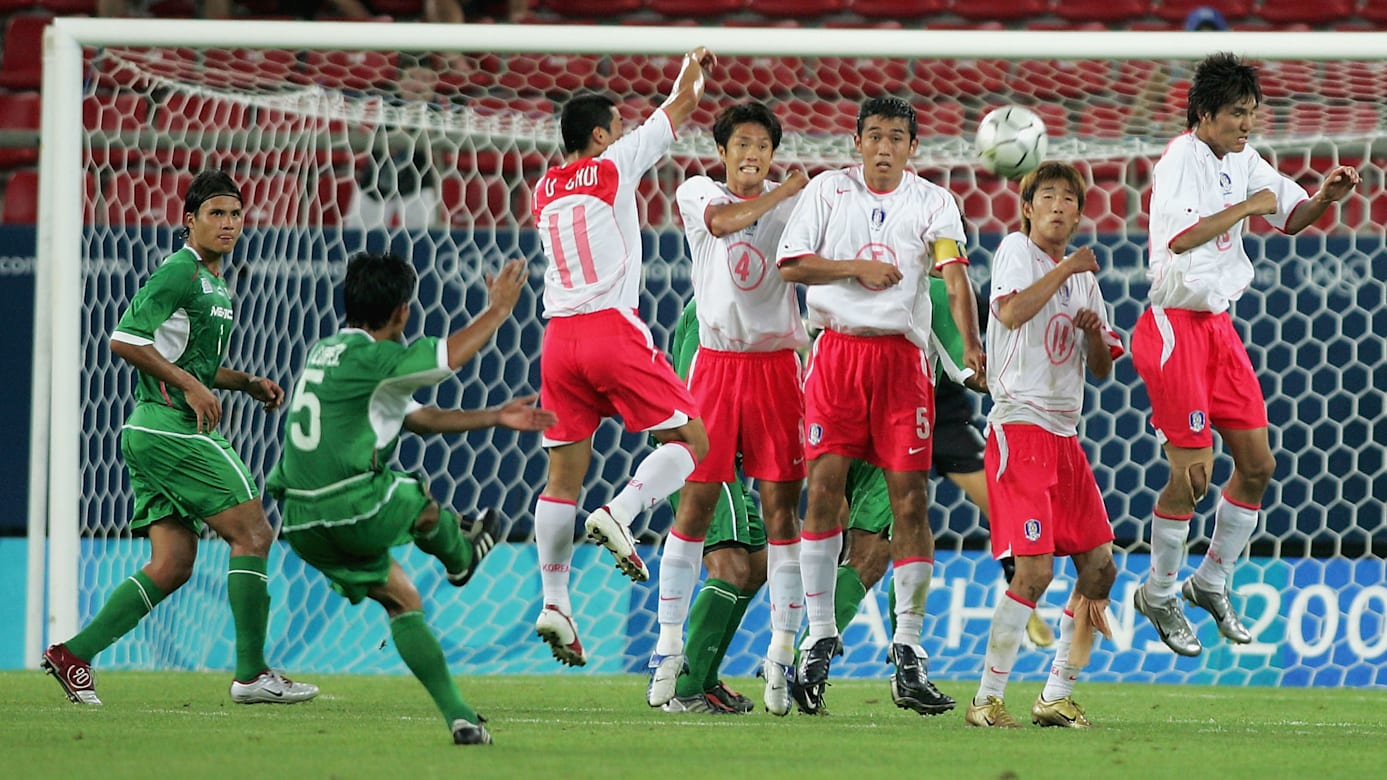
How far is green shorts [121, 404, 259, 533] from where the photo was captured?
21.5ft

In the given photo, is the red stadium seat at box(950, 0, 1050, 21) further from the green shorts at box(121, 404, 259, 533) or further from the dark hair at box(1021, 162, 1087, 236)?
the green shorts at box(121, 404, 259, 533)

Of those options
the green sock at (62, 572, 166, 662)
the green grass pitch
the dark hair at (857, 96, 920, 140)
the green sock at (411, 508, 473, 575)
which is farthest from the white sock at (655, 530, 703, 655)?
the green sock at (62, 572, 166, 662)

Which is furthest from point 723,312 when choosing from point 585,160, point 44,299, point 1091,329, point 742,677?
point 44,299

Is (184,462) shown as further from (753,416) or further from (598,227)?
(753,416)

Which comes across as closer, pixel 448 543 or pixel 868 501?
pixel 448 543

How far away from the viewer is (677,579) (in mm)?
6559

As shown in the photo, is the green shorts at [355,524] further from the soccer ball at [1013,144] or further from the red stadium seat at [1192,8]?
the red stadium seat at [1192,8]

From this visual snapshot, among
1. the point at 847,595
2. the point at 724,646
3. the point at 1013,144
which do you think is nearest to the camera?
the point at 724,646

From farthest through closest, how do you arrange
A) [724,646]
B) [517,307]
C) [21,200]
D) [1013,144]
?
[21,200]
[517,307]
[1013,144]
[724,646]

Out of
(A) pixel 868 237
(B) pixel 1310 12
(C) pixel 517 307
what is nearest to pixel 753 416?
(A) pixel 868 237

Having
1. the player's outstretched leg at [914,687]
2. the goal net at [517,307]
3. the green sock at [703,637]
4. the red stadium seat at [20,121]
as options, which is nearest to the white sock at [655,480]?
the green sock at [703,637]

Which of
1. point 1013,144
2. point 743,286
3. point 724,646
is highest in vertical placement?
point 1013,144

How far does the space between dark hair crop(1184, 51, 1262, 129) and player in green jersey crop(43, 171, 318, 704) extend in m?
3.62

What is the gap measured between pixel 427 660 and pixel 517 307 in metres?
4.53
